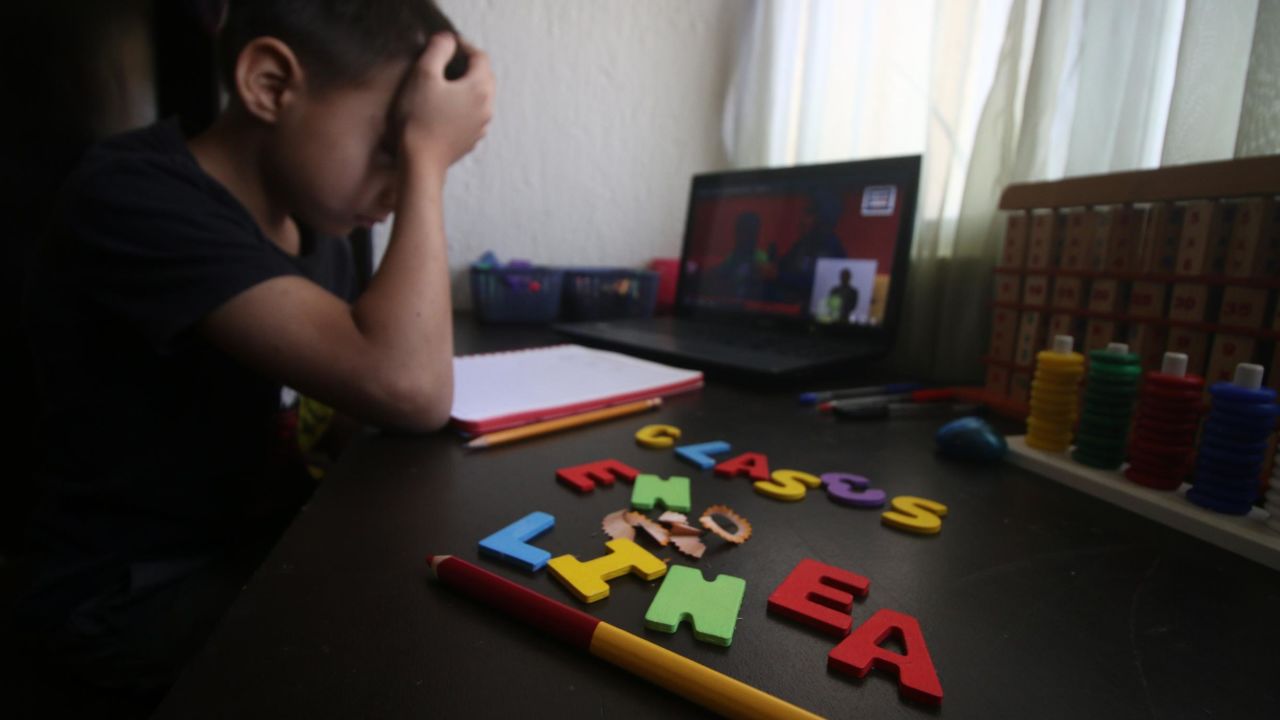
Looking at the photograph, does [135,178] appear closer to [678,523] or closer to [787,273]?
[678,523]

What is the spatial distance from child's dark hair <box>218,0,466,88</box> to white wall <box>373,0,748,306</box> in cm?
65

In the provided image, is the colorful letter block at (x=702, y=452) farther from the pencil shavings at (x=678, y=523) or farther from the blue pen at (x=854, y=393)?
the blue pen at (x=854, y=393)

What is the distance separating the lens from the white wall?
1294mm

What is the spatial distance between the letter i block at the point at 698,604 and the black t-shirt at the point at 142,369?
45 centimetres

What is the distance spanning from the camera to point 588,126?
1347 mm

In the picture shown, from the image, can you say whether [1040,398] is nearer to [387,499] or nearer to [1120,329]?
[1120,329]

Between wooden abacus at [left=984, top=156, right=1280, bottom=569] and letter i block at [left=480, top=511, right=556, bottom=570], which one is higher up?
wooden abacus at [left=984, top=156, right=1280, bottom=569]

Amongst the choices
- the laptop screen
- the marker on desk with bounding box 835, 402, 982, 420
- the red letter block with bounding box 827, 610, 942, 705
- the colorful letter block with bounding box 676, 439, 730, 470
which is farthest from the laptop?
the red letter block with bounding box 827, 610, 942, 705

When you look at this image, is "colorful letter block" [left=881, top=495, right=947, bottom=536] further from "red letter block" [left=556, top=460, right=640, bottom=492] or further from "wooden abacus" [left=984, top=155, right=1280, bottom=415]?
"wooden abacus" [left=984, top=155, right=1280, bottom=415]

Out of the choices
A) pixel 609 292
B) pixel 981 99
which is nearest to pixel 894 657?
pixel 981 99

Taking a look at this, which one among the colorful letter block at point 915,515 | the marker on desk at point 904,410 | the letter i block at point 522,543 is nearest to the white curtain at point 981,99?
the marker on desk at point 904,410

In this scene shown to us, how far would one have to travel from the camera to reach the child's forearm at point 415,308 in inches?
20.1

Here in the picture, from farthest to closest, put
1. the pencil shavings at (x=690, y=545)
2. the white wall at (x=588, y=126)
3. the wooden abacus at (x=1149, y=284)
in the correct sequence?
the white wall at (x=588, y=126), the wooden abacus at (x=1149, y=284), the pencil shavings at (x=690, y=545)

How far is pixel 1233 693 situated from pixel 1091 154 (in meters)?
0.65
